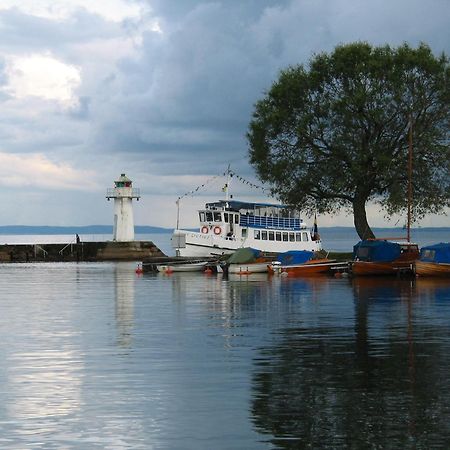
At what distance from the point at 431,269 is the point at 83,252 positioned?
58.9 m

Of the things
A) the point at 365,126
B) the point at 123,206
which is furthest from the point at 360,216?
the point at 123,206

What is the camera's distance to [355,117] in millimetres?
76500

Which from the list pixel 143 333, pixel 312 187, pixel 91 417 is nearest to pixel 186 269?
pixel 312 187

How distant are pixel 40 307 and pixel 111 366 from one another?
A: 65.4ft

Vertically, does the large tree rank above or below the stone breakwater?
above

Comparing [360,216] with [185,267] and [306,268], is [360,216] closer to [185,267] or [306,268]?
[306,268]

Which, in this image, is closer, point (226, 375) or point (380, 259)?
point (226, 375)

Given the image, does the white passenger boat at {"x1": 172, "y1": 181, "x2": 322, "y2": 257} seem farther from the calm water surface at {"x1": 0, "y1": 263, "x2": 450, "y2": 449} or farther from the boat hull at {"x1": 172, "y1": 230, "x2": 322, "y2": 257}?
Result: the calm water surface at {"x1": 0, "y1": 263, "x2": 450, "y2": 449}

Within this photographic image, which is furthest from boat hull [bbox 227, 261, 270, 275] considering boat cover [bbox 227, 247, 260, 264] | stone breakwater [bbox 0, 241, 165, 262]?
stone breakwater [bbox 0, 241, 165, 262]

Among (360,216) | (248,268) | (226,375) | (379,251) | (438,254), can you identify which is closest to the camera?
(226,375)

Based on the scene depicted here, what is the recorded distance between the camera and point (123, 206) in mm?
113375

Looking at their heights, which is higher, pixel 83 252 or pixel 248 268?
pixel 83 252

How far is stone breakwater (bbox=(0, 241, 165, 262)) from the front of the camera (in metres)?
→ 112

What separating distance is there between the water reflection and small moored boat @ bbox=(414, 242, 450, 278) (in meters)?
28.8
